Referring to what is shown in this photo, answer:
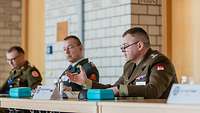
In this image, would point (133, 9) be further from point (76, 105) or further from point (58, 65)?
point (76, 105)

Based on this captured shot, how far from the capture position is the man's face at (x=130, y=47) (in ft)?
11.9

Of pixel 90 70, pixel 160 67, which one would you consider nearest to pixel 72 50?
pixel 90 70

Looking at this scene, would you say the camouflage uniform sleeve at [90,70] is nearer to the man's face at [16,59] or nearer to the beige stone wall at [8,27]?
the man's face at [16,59]

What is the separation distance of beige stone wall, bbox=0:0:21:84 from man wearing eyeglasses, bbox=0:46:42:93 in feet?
6.87

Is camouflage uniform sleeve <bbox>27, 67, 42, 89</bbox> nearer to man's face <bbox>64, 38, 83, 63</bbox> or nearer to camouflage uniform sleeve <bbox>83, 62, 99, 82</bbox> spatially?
man's face <bbox>64, 38, 83, 63</bbox>

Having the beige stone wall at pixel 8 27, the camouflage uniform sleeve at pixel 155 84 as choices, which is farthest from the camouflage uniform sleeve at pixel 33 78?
the beige stone wall at pixel 8 27

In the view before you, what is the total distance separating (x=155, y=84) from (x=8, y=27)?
4804 millimetres

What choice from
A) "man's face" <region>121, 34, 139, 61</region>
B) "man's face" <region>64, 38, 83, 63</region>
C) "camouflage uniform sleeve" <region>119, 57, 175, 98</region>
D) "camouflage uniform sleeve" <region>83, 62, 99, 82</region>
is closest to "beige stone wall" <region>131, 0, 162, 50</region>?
"man's face" <region>64, 38, 83, 63</region>

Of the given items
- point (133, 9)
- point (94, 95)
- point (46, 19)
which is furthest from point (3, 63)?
point (94, 95)

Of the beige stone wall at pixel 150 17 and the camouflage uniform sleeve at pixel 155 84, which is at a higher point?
the beige stone wall at pixel 150 17

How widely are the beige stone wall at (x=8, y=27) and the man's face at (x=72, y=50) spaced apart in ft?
10.4

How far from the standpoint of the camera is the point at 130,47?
365 cm

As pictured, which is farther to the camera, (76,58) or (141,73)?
(76,58)

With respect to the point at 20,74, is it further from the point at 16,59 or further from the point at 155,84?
the point at 155,84
